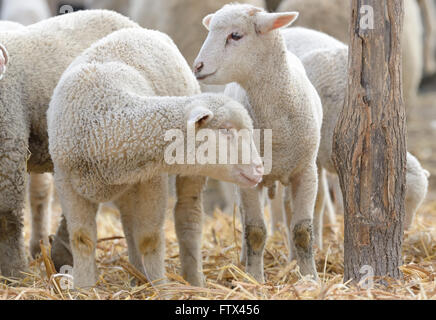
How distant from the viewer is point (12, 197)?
4102mm

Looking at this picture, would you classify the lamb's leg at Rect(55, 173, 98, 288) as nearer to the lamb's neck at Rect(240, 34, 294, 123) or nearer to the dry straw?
the dry straw

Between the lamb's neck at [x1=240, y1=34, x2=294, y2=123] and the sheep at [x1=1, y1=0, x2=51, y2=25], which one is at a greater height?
the sheep at [x1=1, y1=0, x2=51, y2=25]

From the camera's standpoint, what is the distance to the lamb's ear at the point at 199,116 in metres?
3.29

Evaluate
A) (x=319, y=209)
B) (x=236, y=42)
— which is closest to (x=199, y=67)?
(x=236, y=42)

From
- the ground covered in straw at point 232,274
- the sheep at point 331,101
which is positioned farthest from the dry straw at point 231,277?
the sheep at point 331,101

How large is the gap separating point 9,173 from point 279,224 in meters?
2.41

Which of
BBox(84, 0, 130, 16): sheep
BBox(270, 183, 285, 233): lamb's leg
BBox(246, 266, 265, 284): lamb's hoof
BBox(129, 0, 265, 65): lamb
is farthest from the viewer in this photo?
BBox(84, 0, 130, 16): sheep

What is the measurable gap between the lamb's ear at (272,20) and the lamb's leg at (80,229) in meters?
1.35

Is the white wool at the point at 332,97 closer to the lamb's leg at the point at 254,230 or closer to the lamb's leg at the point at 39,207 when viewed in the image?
the lamb's leg at the point at 254,230

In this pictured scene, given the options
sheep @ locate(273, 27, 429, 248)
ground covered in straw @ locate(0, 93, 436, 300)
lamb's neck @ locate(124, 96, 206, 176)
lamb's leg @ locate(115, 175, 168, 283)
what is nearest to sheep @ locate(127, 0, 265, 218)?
ground covered in straw @ locate(0, 93, 436, 300)

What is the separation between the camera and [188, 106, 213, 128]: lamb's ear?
3295mm

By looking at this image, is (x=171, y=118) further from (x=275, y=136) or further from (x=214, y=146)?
(x=275, y=136)

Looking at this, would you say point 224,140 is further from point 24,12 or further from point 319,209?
point 24,12
